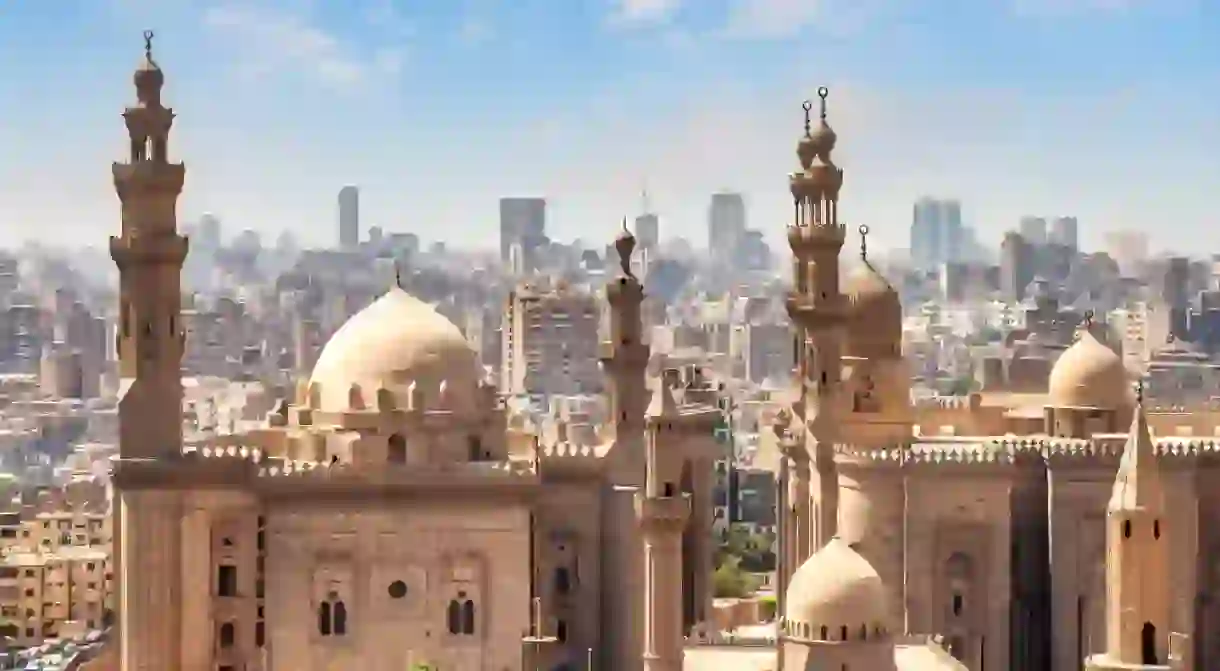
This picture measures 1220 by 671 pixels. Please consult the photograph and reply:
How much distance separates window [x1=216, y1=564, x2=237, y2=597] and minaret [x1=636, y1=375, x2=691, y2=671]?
6061 millimetres

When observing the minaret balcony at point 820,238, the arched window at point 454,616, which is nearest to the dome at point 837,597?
the arched window at point 454,616

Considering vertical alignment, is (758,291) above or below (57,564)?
above

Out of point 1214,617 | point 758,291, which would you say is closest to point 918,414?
point 1214,617

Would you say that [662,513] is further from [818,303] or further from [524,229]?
[524,229]

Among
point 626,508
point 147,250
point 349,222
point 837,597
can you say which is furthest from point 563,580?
point 349,222

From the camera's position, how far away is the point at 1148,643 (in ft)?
79.0

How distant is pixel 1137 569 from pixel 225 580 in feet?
38.0

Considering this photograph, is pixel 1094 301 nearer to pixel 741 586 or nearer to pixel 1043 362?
pixel 1043 362

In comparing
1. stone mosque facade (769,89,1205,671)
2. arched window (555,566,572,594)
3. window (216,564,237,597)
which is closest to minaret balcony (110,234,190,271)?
window (216,564,237,597)

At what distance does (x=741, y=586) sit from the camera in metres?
49.7

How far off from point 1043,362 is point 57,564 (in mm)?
55308

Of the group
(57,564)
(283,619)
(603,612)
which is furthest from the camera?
(57,564)

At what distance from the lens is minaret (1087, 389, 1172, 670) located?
24.0 meters

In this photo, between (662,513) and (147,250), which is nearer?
(662,513)
